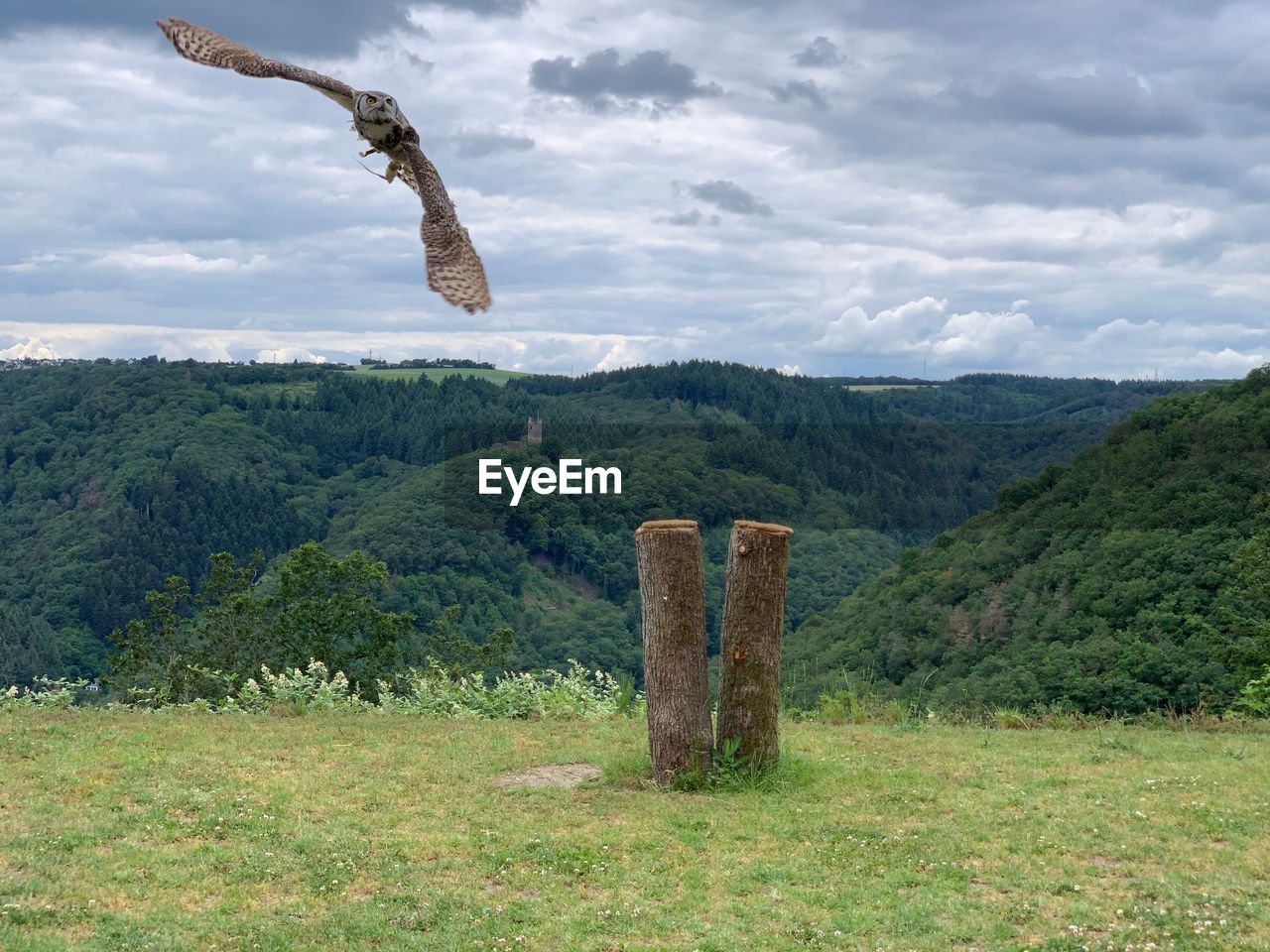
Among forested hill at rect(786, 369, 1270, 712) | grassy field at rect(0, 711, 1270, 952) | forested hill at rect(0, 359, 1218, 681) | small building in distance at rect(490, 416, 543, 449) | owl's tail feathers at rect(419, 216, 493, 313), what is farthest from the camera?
small building in distance at rect(490, 416, 543, 449)

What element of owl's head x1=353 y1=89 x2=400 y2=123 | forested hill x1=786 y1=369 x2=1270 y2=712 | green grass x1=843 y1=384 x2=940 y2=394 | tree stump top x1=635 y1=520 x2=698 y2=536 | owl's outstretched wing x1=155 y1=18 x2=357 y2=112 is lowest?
forested hill x1=786 y1=369 x2=1270 y2=712

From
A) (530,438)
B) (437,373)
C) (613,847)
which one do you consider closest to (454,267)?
(613,847)

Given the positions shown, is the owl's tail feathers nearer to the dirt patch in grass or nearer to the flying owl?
the flying owl

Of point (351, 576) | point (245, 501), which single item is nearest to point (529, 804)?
point (351, 576)

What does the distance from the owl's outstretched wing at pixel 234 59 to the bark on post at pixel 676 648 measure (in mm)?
4695

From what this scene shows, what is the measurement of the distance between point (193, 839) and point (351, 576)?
14.6 metres

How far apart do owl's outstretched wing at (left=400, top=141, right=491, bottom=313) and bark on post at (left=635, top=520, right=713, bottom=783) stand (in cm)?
497

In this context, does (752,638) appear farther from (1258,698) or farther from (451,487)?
(451,487)

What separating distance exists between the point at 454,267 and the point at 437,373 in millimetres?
139854

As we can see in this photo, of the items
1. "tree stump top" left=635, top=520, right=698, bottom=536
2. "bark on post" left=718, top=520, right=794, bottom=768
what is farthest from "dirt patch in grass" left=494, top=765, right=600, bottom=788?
"tree stump top" left=635, top=520, right=698, bottom=536

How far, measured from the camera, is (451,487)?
9050cm

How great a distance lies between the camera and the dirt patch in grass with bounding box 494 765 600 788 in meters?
8.84

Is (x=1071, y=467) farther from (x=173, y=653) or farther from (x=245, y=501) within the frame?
(x=245, y=501)
